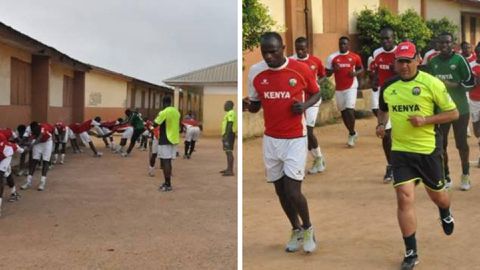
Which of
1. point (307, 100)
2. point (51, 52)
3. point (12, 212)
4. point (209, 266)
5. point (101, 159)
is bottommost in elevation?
point (209, 266)

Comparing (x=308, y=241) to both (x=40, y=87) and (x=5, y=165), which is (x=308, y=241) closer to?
(x=5, y=165)

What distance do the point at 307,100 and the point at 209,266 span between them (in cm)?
108

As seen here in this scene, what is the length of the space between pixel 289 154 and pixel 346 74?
7.19 feet

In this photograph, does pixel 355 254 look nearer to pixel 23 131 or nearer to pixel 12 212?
pixel 12 212

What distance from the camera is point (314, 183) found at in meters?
4.00

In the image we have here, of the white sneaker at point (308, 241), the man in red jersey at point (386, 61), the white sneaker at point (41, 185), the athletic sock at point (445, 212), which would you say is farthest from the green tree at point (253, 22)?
the white sneaker at point (41, 185)

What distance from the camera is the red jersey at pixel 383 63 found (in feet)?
12.5

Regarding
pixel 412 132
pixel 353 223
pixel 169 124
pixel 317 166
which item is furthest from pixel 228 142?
pixel 412 132

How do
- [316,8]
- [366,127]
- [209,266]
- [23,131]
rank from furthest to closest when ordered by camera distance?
[366,127] → [316,8] → [23,131] → [209,266]

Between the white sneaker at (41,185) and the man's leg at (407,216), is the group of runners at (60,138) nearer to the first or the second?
the white sneaker at (41,185)

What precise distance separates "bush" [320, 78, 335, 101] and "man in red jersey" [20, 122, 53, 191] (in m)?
3.22

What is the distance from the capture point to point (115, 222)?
3.67 m

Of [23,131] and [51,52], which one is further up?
[51,52]

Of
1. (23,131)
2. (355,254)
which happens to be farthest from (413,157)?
(23,131)
